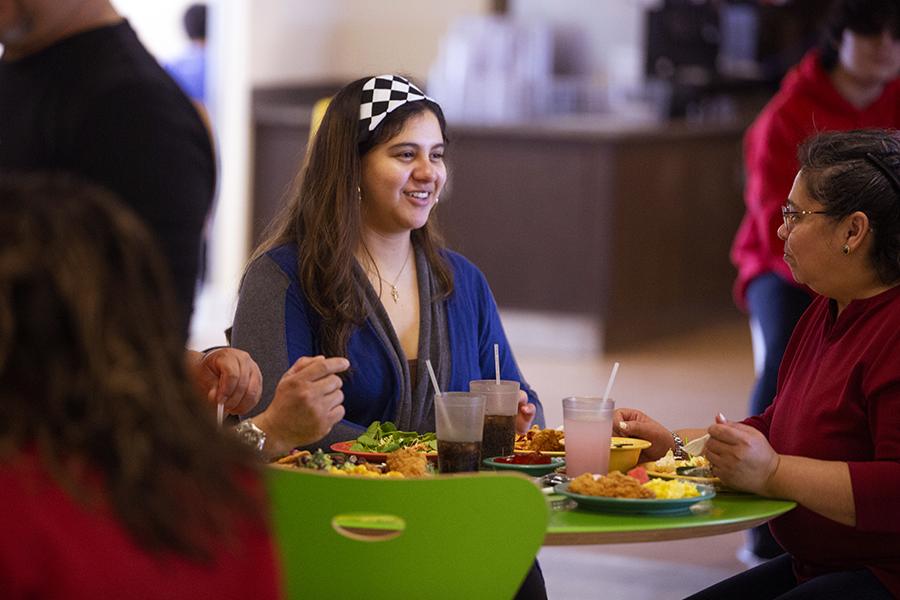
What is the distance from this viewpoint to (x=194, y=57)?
318 inches

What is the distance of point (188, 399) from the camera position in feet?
3.99

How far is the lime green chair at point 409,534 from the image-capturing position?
1728 millimetres

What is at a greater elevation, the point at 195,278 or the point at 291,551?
the point at 195,278

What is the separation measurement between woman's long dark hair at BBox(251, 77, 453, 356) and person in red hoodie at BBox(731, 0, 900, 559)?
1454 mm

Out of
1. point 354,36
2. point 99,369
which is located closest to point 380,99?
point 99,369

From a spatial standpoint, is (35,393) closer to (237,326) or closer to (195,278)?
(195,278)

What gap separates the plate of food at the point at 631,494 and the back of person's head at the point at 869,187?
453mm

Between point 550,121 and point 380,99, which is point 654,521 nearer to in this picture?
point 380,99

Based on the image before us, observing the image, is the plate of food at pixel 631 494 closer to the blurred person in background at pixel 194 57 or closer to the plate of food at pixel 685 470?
the plate of food at pixel 685 470

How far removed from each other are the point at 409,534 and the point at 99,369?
69 centimetres

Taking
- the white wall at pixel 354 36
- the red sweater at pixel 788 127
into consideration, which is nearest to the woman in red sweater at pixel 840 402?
the red sweater at pixel 788 127

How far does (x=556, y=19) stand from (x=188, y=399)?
8.29m

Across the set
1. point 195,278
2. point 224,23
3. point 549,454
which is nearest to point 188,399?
point 195,278

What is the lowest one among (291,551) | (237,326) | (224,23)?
(291,551)
